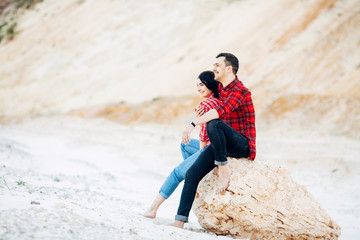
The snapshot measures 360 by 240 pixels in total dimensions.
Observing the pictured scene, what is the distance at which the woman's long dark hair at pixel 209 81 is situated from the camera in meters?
4.61

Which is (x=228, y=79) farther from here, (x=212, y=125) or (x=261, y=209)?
(x=261, y=209)

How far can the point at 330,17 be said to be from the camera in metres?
20.3

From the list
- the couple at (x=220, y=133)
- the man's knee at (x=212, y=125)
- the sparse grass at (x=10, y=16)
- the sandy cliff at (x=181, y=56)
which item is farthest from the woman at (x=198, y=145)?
the sparse grass at (x=10, y=16)

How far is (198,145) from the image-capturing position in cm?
481

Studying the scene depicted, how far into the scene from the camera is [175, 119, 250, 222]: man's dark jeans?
4.06m

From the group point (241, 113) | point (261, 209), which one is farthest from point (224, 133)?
point (261, 209)

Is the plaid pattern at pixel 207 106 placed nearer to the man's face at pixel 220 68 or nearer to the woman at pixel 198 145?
the woman at pixel 198 145

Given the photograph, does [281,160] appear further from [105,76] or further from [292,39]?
[105,76]

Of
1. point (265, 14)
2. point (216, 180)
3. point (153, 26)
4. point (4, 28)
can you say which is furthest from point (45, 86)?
point (216, 180)

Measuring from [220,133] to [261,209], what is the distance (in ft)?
3.32

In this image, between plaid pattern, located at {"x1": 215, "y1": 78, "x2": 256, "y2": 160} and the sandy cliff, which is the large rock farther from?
the sandy cliff

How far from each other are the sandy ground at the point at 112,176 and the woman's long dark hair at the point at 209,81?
167 cm

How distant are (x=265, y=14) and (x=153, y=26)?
8.56 meters

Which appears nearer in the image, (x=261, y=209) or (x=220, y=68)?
(x=261, y=209)
